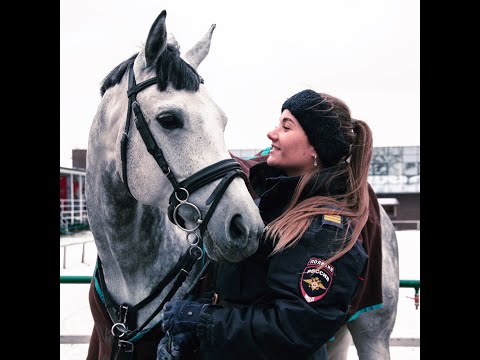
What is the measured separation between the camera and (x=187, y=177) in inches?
66.0

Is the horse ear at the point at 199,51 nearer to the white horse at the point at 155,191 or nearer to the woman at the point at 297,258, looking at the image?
the white horse at the point at 155,191

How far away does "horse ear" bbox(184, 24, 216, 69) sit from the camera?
2.08m

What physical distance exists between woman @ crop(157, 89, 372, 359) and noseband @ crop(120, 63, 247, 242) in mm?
138

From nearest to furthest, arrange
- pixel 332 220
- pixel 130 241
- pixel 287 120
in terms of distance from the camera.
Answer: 1. pixel 332 220
2. pixel 287 120
3. pixel 130 241

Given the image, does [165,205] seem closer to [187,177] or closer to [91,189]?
[187,177]

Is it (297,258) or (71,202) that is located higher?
(297,258)

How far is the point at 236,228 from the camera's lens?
5.10 feet

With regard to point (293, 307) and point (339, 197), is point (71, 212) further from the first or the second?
point (293, 307)

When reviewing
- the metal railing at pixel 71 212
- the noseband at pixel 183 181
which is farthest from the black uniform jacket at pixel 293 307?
the metal railing at pixel 71 212

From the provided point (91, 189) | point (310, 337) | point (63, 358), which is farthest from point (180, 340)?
point (63, 358)

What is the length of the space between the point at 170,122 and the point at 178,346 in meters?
0.81

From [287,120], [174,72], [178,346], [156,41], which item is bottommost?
[178,346]

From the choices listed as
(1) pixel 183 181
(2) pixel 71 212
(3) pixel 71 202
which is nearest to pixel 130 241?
(1) pixel 183 181

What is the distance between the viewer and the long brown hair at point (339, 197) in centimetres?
136
